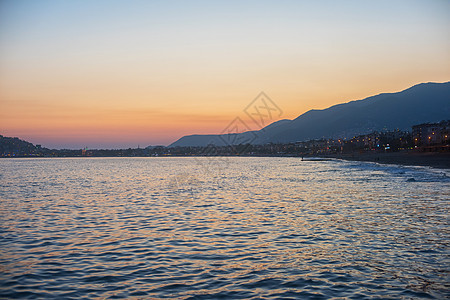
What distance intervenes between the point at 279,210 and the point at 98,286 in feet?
68.3

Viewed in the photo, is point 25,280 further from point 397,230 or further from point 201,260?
point 397,230

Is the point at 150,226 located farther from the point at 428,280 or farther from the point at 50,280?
the point at 428,280

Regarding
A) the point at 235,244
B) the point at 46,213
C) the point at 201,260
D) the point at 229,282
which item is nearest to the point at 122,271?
the point at 201,260

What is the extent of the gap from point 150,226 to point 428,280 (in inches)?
688

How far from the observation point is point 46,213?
107 ft

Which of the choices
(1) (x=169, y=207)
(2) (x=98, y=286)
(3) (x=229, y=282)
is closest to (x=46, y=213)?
(1) (x=169, y=207)

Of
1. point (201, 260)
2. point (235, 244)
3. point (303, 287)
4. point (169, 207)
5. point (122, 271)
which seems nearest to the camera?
point (303, 287)

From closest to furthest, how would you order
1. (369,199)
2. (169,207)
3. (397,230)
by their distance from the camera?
1. (397,230)
2. (169,207)
3. (369,199)

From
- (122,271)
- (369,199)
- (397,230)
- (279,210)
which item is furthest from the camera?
(369,199)

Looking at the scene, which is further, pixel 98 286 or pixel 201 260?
pixel 201 260

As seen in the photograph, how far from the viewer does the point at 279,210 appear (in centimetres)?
3194

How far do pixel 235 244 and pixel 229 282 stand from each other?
245 inches

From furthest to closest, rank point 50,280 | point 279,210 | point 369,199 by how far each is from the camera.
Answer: point 369,199 < point 279,210 < point 50,280

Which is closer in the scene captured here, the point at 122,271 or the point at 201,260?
the point at 122,271
